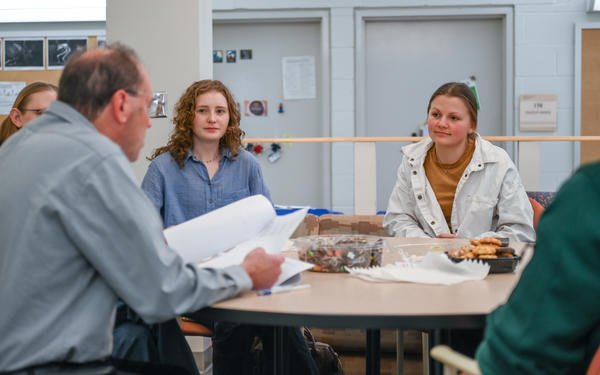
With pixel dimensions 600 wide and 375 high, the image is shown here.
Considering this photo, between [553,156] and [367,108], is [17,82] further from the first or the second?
[553,156]

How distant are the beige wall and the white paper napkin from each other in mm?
1767

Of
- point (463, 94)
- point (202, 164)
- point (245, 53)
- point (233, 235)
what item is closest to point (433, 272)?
point (233, 235)

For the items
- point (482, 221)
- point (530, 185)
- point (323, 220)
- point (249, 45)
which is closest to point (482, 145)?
point (482, 221)

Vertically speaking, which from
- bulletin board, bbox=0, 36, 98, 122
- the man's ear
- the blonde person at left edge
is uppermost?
bulletin board, bbox=0, 36, 98, 122

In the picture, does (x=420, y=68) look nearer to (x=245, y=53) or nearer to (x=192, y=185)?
(x=245, y=53)

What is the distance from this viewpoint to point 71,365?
981mm

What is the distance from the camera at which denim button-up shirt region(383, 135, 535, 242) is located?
2.06 m

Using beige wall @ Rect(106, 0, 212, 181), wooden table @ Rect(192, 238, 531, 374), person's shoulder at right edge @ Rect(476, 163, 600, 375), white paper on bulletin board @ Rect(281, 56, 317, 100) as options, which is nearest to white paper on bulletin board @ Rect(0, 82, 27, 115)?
white paper on bulletin board @ Rect(281, 56, 317, 100)

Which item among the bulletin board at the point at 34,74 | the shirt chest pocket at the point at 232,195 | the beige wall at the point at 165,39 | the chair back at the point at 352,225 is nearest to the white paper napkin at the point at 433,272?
the shirt chest pocket at the point at 232,195

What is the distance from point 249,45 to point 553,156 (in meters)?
2.48

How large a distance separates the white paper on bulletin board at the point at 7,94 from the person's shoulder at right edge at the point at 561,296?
4704 mm

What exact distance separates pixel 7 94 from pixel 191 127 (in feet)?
10.0

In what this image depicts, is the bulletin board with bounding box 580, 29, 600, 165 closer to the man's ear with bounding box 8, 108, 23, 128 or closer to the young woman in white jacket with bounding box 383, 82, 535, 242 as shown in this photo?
the young woman in white jacket with bounding box 383, 82, 535, 242

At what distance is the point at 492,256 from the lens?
4.47ft
